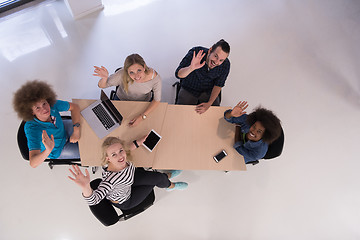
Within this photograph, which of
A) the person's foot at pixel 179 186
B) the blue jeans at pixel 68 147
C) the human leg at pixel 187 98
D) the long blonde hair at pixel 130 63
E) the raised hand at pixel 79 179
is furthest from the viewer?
the person's foot at pixel 179 186

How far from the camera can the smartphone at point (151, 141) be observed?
6.63ft

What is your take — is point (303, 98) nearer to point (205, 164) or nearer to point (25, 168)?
point (205, 164)

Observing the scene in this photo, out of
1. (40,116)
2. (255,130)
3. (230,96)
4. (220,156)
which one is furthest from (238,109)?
(40,116)

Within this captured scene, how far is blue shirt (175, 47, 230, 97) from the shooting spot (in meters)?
2.25

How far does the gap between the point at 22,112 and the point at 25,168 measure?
1.35 metres

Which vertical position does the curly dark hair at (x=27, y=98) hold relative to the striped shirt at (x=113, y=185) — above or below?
above

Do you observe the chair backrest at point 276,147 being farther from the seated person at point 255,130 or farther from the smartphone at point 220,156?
the smartphone at point 220,156

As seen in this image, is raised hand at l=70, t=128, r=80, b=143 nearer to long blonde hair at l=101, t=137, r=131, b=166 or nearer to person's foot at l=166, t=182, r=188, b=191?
long blonde hair at l=101, t=137, r=131, b=166

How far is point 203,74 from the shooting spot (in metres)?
2.32

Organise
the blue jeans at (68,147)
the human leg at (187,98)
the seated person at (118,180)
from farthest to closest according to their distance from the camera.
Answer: the human leg at (187,98), the blue jeans at (68,147), the seated person at (118,180)

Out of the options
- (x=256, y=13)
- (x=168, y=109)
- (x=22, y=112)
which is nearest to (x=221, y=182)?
(x=168, y=109)

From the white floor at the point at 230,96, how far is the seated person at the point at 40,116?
3.29 ft

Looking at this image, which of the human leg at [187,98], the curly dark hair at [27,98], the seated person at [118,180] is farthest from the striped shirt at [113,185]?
the human leg at [187,98]

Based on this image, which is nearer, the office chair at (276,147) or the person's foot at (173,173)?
the office chair at (276,147)
